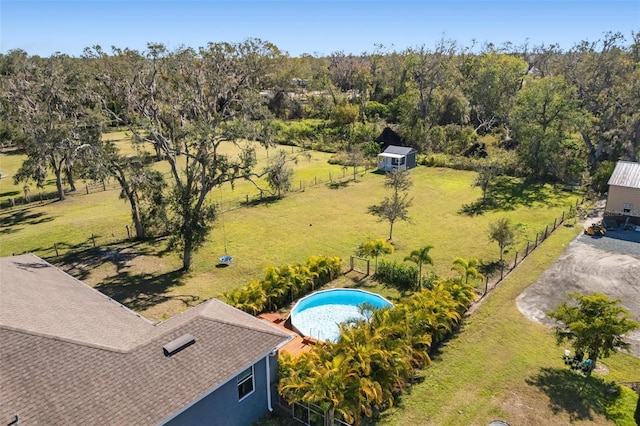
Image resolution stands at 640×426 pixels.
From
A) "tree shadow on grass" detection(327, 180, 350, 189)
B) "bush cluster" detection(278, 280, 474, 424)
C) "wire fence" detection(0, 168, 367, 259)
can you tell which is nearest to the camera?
"bush cluster" detection(278, 280, 474, 424)

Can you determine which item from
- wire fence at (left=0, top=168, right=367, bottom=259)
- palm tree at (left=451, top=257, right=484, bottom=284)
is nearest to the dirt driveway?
palm tree at (left=451, top=257, right=484, bottom=284)

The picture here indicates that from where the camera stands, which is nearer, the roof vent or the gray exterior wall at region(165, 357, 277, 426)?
the gray exterior wall at region(165, 357, 277, 426)

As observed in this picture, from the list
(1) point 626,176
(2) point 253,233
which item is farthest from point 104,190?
(1) point 626,176

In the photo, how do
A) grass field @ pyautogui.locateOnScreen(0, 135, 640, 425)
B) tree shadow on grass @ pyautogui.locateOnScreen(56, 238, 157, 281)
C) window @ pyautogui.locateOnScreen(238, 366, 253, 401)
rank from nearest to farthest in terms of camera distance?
window @ pyautogui.locateOnScreen(238, 366, 253, 401) → grass field @ pyautogui.locateOnScreen(0, 135, 640, 425) → tree shadow on grass @ pyautogui.locateOnScreen(56, 238, 157, 281)

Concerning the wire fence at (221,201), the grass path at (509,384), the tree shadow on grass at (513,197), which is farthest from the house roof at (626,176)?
the wire fence at (221,201)

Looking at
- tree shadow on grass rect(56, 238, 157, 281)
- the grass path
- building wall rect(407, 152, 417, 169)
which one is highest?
building wall rect(407, 152, 417, 169)

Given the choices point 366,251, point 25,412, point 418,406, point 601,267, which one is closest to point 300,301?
point 366,251

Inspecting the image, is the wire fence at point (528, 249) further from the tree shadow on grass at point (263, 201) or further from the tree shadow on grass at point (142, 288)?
the tree shadow on grass at point (263, 201)

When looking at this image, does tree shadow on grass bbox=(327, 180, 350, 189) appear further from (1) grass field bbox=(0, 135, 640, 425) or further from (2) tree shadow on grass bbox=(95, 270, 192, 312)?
(2) tree shadow on grass bbox=(95, 270, 192, 312)
